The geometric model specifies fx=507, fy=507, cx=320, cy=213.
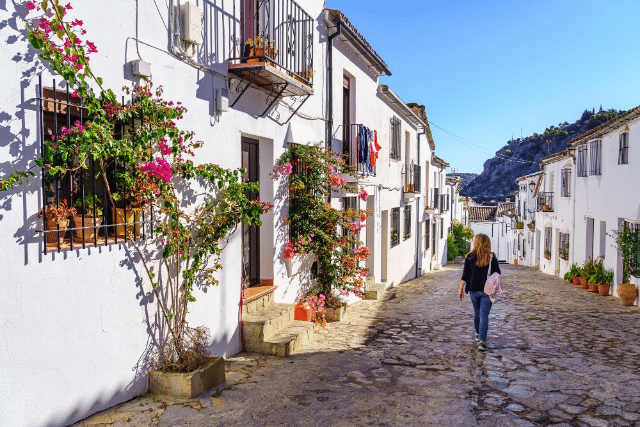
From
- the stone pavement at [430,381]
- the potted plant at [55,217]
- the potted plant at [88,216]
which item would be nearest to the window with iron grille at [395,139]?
the stone pavement at [430,381]

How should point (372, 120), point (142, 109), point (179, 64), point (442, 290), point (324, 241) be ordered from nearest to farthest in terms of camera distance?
point (142, 109) → point (179, 64) → point (324, 241) → point (372, 120) → point (442, 290)

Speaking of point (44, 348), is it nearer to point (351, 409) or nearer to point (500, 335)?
point (351, 409)

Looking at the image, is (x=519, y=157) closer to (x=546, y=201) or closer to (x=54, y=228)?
(x=546, y=201)

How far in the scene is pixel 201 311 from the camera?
6039 mm

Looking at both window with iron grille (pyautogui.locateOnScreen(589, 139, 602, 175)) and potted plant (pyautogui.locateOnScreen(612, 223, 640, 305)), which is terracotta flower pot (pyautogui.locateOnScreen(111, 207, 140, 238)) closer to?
Answer: potted plant (pyautogui.locateOnScreen(612, 223, 640, 305))

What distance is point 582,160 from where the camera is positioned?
1850 centimetres

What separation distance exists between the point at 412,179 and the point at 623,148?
7.13m

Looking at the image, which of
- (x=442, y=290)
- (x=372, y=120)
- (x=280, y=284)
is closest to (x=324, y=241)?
(x=280, y=284)

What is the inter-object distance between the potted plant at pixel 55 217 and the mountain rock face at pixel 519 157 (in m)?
69.4

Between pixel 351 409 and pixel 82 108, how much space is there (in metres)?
3.73

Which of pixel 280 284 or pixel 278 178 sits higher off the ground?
pixel 278 178

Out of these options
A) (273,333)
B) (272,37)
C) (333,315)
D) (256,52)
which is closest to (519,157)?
(333,315)

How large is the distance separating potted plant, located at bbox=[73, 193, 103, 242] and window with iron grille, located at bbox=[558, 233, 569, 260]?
20.7m

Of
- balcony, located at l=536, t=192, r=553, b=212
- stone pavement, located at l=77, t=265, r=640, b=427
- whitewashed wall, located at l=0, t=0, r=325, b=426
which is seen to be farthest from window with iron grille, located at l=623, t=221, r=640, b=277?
whitewashed wall, located at l=0, t=0, r=325, b=426
